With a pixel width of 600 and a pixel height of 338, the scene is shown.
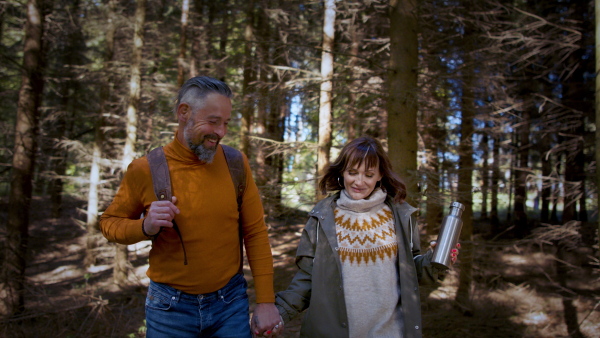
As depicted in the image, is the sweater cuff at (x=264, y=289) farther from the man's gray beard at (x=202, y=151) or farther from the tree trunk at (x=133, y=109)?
the tree trunk at (x=133, y=109)

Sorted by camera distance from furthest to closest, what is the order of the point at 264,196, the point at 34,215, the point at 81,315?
the point at 34,215 → the point at 81,315 → the point at 264,196

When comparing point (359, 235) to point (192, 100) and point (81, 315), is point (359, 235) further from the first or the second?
point (81, 315)

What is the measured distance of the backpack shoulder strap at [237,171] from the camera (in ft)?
8.26

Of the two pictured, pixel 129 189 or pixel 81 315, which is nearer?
pixel 129 189

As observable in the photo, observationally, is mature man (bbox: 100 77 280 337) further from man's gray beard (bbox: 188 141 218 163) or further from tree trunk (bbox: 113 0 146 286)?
tree trunk (bbox: 113 0 146 286)

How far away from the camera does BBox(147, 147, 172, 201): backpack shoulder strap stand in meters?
2.27

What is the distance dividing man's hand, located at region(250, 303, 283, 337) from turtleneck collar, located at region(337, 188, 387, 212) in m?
0.80

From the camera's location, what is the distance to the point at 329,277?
251cm

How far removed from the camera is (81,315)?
8055 millimetres

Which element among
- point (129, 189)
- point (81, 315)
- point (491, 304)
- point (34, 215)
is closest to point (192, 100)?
point (129, 189)

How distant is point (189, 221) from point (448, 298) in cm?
811

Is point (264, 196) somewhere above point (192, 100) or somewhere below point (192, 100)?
below

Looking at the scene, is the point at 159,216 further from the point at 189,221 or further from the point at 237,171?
the point at 237,171

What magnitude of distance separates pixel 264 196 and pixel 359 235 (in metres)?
3.99
